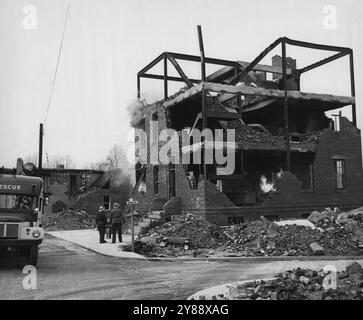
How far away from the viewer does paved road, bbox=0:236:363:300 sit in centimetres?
864

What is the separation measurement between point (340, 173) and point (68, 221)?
22235mm

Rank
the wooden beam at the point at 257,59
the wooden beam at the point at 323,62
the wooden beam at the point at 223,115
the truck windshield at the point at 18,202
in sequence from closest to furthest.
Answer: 1. the truck windshield at the point at 18,202
2. the wooden beam at the point at 223,115
3. the wooden beam at the point at 257,59
4. the wooden beam at the point at 323,62

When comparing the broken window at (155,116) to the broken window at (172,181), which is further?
the broken window at (155,116)

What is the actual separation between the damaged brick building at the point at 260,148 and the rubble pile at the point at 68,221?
933cm

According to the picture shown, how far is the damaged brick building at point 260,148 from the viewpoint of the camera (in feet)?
71.9

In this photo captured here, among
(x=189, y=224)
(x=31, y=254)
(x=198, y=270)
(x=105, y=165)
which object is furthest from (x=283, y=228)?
(x=105, y=165)

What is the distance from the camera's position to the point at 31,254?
11.5 meters

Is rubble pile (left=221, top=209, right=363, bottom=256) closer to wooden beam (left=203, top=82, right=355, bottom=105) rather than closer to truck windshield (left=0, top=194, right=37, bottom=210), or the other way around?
truck windshield (left=0, top=194, right=37, bottom=210)

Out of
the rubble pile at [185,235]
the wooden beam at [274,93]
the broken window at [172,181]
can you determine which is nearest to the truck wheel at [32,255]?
the rubble pile at [185,235]

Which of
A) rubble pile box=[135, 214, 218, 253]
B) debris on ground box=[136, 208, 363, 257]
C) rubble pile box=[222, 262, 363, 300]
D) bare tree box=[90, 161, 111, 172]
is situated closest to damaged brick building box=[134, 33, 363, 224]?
rubble pile box=[135, 214, 218, 253]

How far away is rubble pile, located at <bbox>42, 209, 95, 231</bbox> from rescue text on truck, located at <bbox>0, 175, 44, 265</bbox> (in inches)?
897

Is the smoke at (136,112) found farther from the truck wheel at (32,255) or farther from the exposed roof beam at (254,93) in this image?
the truck wheel at (32,255)

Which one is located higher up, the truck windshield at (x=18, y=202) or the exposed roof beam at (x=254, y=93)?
the exposed roof beam at (x=254, y=93)
